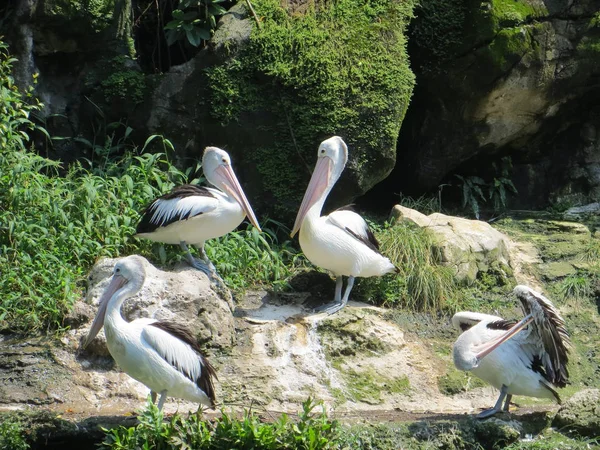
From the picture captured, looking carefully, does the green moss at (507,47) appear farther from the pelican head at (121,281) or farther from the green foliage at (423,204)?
the pelican head at (121,281)

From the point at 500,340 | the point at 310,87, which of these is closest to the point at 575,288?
the point at 500,340

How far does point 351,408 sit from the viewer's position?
27.0ft

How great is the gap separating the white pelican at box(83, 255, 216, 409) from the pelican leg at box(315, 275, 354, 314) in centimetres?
206

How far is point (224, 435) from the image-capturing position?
6.37m

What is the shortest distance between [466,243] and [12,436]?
528 cm

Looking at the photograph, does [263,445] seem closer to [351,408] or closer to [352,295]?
[351,408]

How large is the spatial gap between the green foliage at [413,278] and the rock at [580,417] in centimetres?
221

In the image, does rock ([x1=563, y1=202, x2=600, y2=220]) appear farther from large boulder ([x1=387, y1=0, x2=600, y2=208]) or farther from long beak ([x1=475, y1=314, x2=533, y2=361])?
long beak ([x1=475, y1=314, x2=533, y2=361])

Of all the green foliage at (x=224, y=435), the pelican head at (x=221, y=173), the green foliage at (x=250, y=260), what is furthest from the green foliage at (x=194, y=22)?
the green foliage at (x=224, y=435)

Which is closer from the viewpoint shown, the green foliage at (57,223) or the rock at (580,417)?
the rock at (580,417)

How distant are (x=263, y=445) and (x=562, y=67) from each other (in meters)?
7.20

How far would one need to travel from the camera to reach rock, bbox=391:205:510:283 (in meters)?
9.97

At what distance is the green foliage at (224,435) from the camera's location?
632 cm

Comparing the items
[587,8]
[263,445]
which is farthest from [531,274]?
[263,445]
